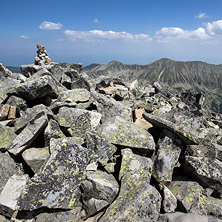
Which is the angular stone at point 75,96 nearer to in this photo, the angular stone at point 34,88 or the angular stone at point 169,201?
the angular stone at point 34,88

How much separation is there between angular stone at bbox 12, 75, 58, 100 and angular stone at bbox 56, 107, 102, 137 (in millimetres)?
2418

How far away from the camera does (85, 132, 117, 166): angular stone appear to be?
8.31 meters

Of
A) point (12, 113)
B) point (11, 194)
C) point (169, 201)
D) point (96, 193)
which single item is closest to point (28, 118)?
point (12, 113)

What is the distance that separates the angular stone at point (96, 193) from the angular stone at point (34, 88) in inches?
294

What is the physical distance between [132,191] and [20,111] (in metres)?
9.50

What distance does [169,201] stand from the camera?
7016 millimetres

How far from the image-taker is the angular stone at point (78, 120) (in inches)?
393

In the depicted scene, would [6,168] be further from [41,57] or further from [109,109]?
[41,57]

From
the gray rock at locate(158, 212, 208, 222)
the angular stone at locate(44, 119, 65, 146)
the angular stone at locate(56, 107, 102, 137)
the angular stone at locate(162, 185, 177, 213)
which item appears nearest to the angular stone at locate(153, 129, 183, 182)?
the angular stone at locate(162, 185, 177, 213)

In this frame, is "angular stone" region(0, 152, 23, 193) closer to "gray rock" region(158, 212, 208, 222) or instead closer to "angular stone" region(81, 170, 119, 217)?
"angular stone" region(81, 170, 119, 217)

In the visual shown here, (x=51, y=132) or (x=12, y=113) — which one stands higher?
(x=12, y=113)

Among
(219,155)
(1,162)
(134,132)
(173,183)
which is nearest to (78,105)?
(134,132)

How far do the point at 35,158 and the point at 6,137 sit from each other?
98.4 inches

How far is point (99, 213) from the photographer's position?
702 cm
